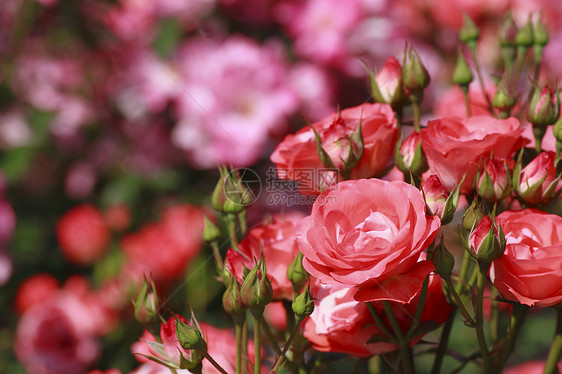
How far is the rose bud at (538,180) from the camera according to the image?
0.47 meters

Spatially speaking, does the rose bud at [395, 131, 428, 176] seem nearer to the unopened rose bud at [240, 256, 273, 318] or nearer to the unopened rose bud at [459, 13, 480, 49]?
the unopened rose bud at [240, 256, 273, 318]

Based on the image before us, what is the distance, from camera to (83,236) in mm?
1226

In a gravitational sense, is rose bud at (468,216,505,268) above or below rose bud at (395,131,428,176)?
below

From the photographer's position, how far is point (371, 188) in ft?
1.42

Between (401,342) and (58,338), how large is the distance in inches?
30.7

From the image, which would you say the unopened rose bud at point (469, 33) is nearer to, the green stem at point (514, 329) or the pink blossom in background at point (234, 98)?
the green stem at point (514, 329)

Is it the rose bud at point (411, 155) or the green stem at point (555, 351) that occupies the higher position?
the rose bud at point (411, 155)

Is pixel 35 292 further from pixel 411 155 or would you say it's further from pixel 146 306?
pixel 411 155

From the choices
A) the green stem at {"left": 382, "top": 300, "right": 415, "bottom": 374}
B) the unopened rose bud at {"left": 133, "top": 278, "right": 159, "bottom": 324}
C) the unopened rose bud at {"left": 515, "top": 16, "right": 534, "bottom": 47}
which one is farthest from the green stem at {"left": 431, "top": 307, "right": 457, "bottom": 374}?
the unopened rose bud at {"left": 515, "top": 16, "right": 534, "bottom": 47}

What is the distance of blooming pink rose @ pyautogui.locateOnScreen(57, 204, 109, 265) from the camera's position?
1232 millimetres

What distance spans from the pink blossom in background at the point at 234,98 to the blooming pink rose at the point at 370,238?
2.40ft

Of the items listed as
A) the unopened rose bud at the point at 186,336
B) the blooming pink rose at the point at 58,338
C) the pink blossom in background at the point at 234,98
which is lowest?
the blooming pink rose at the point at 58,338

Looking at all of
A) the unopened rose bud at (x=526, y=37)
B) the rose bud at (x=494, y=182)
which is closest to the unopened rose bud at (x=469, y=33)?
the unopened rose bud at (x=526, y=37)

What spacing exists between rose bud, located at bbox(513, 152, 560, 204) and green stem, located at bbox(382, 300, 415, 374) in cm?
14
